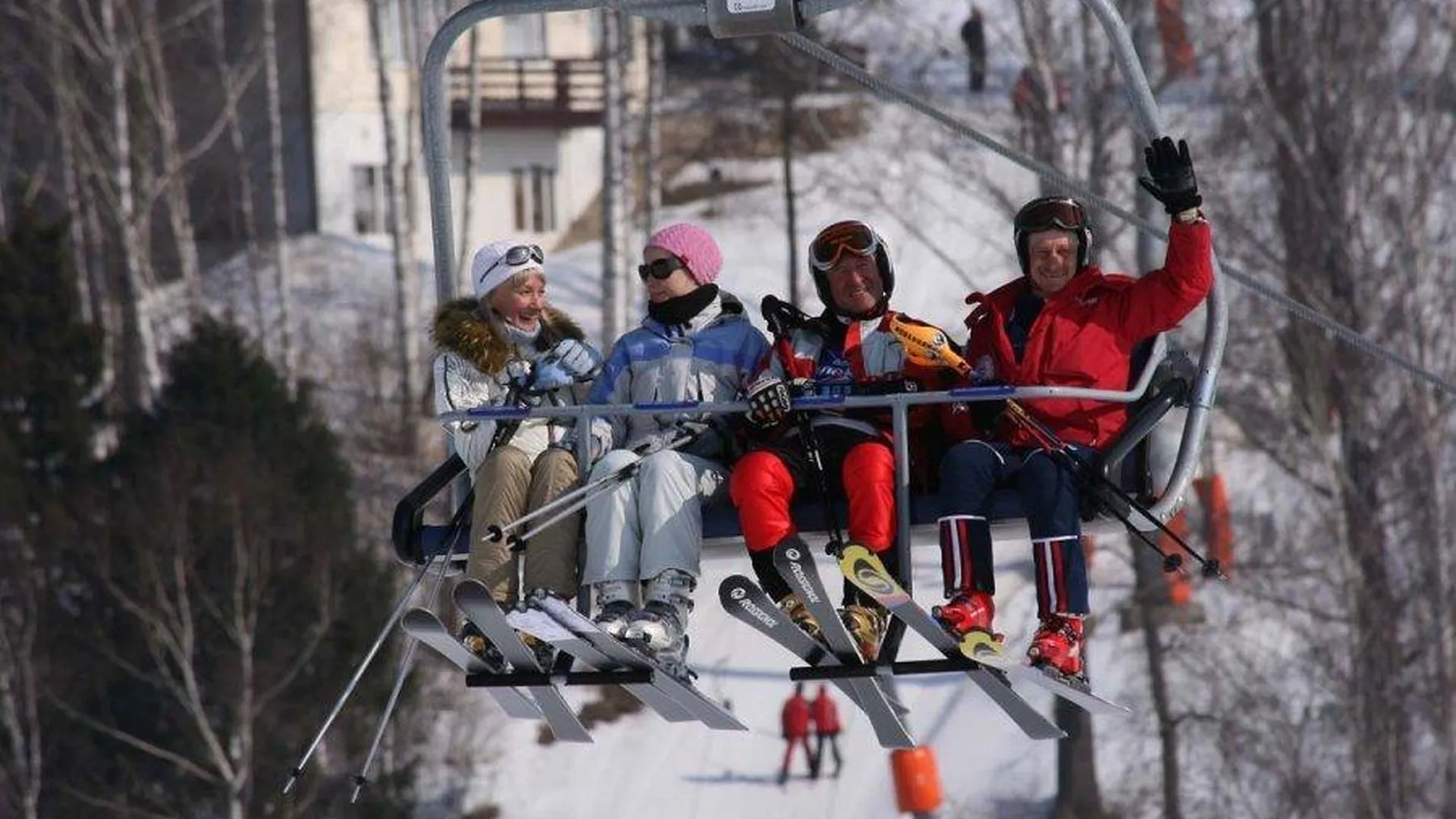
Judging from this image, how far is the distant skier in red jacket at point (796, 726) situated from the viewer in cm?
2658

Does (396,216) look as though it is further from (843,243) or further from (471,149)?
(843,243)

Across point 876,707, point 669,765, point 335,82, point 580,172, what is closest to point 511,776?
point 669,765

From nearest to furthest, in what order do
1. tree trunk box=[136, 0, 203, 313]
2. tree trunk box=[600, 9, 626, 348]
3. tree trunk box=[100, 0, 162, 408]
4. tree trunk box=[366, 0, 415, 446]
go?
tree trunk box=[600, 9, 626, 348] < tree trunk box=[366, 0, 415, 446] < tree trunk box=[100, 0, 162, 408] < tree trunk box=[136, 0, 203, 313]

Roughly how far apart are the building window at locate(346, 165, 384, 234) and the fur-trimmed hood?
29.8 metres

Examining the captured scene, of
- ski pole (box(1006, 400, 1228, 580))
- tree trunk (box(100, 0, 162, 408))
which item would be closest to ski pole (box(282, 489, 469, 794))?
ski pole (box(1006, 400, 1228, 580))

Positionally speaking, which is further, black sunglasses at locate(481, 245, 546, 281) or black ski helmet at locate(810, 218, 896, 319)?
black sunglasses at locate(481, 245, 546, 281)

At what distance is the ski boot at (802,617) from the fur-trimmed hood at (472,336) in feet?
3.65

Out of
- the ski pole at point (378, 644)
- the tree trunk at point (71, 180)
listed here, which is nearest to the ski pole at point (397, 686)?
the ski pole at point (378, 644)

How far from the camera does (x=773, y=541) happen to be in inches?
336

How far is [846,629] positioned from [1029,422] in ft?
2.55

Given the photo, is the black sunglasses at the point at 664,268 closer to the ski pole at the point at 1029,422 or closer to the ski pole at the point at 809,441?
the ski pole at the point at 809,441

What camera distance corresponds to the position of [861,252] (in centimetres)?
866

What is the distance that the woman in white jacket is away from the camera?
882 centimetres

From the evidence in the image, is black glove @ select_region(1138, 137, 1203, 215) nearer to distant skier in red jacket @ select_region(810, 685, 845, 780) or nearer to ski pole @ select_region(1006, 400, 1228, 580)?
ski pole @ select_region(1006, 400, 1228, 580)
